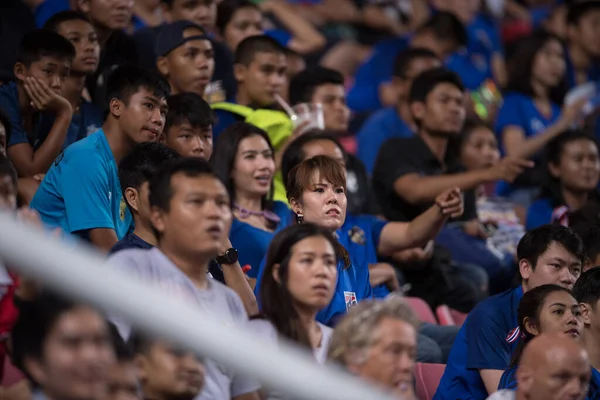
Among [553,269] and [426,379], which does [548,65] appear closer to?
[553,269]

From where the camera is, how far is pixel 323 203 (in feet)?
15.0

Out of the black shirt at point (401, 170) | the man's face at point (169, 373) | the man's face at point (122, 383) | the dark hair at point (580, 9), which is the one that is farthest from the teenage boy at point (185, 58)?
the dark hair at point (580, 9)

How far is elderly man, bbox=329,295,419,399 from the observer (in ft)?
11.2

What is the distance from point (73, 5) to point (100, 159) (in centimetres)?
188

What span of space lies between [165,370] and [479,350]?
5.28 feet

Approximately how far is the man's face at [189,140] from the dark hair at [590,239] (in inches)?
69.4

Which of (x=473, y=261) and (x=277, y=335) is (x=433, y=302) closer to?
(x=473, y=261)

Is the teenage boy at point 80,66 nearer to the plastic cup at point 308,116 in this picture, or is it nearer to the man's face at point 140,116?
the man's face at point 140,116

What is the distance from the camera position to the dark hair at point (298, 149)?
212 inches

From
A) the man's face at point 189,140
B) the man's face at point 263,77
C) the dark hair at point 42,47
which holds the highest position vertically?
the man's face at point 263,77

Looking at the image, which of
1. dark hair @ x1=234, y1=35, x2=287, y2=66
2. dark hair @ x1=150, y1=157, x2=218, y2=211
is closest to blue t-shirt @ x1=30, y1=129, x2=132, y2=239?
dark hair @ x1=150, y1=157, x2=218, y2=211

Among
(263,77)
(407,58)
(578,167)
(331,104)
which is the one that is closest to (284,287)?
(263,77)

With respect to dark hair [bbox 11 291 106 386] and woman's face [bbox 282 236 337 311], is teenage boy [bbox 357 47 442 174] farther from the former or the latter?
dark hair [bbox 11 291 106 386]

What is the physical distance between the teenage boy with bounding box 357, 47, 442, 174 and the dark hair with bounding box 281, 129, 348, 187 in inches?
59.7
